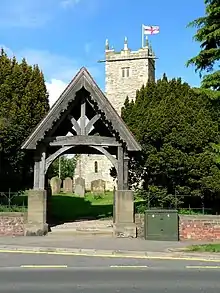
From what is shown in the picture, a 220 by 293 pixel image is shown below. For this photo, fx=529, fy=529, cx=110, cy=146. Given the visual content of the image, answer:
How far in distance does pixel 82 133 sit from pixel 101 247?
646 cm

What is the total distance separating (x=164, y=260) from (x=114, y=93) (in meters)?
67.9

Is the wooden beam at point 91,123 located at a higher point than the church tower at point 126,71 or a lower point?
lower

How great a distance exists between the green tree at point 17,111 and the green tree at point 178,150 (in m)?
5.62

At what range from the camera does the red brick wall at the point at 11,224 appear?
73.8 feet

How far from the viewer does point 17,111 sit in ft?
90.3

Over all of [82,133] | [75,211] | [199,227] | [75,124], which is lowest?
[199,227]

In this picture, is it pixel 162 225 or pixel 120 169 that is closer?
pixel 162 225

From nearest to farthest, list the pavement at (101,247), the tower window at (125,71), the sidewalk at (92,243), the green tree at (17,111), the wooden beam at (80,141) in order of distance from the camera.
A: the pavement at (101,247) → the sidewalk at (92,243) → the wooden beam at (80,141) → the green tree at (17,111) → the tower window at (125,71)

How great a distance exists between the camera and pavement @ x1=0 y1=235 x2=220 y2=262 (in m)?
17.1

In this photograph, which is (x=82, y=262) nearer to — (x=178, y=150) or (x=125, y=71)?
(x=178, y=150)

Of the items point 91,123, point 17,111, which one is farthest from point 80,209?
point 91,123

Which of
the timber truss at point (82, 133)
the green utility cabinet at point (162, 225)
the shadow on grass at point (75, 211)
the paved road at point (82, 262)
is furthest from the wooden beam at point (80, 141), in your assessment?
the paved road at point (82, 262)
